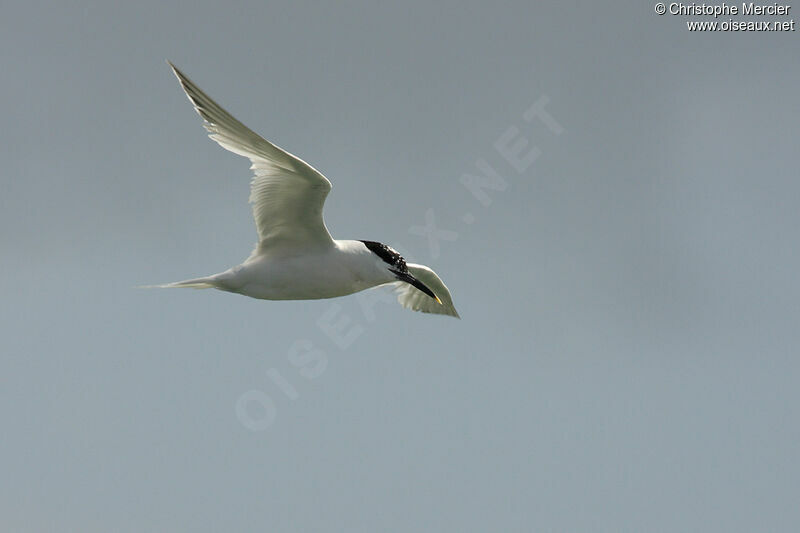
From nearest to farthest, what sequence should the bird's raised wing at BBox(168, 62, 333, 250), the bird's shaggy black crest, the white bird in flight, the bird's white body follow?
the bird's raised wing at BBox(168, 62, 333, 250)
the white bird in flight
the bird's white body
the bird's shaggy black crest

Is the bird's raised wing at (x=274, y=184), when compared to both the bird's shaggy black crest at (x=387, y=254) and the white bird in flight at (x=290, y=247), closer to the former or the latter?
the white bird in flight at (x=290, y=247)

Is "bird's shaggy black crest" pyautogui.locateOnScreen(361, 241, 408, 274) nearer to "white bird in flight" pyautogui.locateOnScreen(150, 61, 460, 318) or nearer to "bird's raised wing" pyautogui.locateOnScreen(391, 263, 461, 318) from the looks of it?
"white bird in flight" pyautogui.locateOnScreen(150, 61, 460, 318)

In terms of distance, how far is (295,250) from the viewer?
482 inches

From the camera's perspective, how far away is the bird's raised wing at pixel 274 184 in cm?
1060

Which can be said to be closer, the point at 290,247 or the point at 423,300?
the point at 290,247

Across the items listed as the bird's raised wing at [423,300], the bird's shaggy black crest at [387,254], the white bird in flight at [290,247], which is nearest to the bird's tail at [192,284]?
the white bird in flight at [290,247]

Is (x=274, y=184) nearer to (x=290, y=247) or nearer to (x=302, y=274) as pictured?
(x=290, y=247)

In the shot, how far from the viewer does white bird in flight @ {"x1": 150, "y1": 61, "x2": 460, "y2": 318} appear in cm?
1127

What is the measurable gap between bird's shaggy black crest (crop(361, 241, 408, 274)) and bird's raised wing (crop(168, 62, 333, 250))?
858 mm

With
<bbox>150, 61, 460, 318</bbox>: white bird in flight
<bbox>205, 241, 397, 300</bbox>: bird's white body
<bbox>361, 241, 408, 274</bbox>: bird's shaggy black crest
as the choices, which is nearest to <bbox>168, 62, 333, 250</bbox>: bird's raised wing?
<bbox>150, 61, 460, 318</bbox>: white bird in flight

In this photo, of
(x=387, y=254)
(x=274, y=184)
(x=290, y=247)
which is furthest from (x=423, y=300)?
(x=274, y=184)

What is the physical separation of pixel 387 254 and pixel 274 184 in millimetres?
2265

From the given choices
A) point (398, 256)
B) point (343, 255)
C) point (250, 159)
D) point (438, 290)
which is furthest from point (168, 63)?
point (438, 290)

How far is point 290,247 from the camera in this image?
1225 cm
